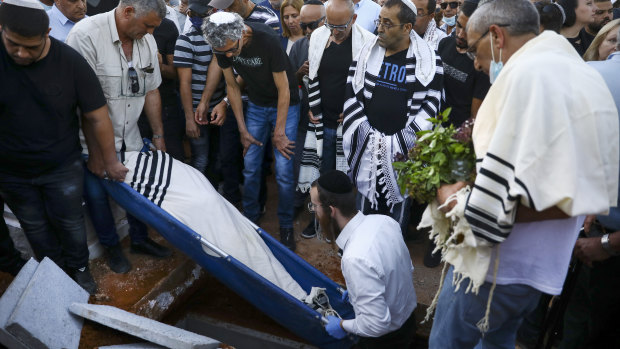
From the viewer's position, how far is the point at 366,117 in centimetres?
392

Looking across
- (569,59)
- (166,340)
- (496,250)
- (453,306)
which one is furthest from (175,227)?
(569,59)

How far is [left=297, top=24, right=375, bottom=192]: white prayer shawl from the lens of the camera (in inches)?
166

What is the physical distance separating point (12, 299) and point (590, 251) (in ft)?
10.9

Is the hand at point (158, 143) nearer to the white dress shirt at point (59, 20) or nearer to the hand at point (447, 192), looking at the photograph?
the white dress shirt at point (59, 20)

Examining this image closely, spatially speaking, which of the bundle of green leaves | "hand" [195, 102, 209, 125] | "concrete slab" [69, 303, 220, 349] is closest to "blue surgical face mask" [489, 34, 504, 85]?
the bundle of green leaves

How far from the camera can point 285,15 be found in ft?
16.3

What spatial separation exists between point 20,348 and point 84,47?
196 cm

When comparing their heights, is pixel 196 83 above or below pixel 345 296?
above

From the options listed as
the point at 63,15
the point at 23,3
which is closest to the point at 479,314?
the point at 23,3

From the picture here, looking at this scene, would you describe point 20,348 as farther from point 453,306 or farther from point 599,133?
point 599,133

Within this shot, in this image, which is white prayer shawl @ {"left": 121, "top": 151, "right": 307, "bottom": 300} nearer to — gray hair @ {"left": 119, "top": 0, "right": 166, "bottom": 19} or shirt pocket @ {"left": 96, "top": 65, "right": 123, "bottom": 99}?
shirt pocket @ {"left": 96, "top": 65, "right": 123, "bottom": 99}

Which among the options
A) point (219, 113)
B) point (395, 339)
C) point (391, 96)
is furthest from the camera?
point (219, 113)

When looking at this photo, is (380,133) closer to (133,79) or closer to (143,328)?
(133,79)

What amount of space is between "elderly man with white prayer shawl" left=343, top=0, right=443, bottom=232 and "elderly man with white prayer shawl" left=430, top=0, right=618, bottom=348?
1669mm
